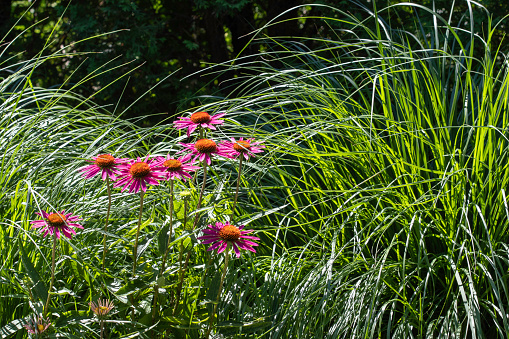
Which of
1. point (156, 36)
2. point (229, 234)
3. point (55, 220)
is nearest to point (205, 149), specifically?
point (229, 234)

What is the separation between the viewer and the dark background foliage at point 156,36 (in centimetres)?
399

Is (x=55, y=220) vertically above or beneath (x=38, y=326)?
above

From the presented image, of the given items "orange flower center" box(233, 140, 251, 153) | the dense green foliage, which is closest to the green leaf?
the dense green foliage

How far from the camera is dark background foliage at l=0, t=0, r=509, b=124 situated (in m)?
3.99

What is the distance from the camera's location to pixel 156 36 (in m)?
4.49

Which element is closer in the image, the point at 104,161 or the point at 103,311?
the point at 103,311

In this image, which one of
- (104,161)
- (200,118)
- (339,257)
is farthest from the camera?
(339,257)

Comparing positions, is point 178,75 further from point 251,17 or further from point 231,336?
point 231,336

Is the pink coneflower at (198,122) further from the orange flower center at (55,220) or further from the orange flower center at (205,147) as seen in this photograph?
the orange flower center at (55,220)

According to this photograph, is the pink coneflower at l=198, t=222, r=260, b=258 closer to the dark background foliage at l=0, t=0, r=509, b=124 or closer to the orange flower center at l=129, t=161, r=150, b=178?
the orange flower center at l=129, t=161, r=150, b=178

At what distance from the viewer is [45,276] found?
1925 mm

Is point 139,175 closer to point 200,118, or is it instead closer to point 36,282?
point 200,118

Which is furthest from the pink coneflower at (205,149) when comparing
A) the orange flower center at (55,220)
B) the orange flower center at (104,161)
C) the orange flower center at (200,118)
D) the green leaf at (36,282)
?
the green leaf at (36,282)

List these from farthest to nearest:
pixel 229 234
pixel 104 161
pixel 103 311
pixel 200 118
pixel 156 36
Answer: pixel 156 36 → pixel 200 118 → pixel 104 161 → pixel 229 234 → pixel 103 311
